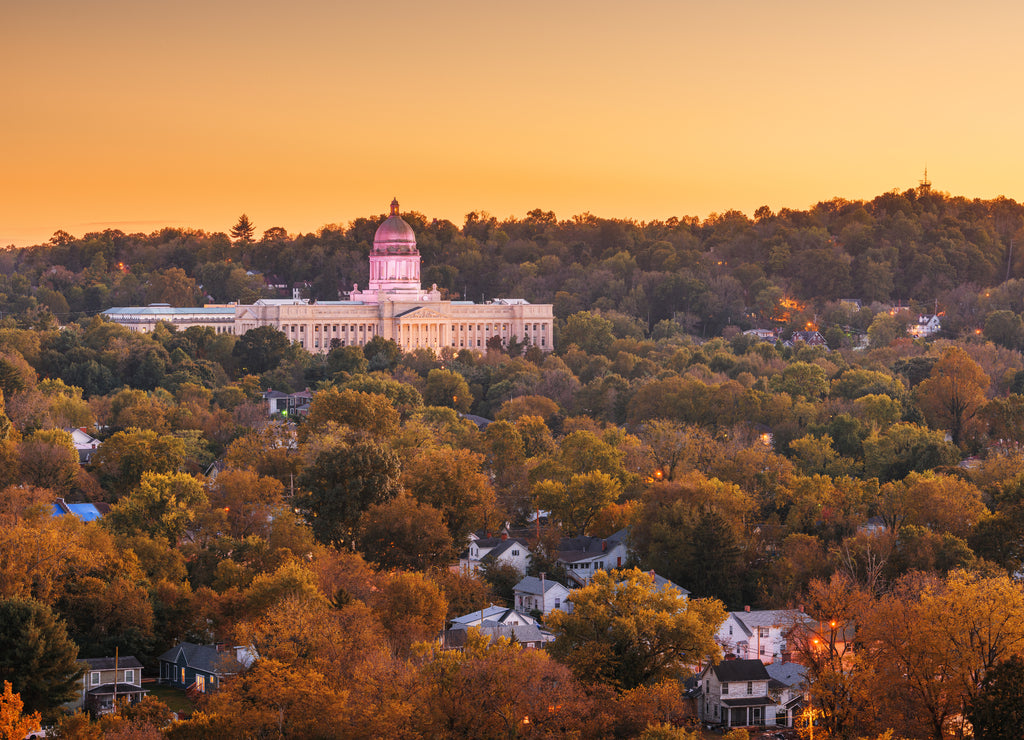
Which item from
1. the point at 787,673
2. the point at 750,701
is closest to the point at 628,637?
the point at 750,701

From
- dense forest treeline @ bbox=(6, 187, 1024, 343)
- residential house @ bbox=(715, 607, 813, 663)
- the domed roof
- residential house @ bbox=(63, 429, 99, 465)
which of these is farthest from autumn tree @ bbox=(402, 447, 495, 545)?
the domed roof

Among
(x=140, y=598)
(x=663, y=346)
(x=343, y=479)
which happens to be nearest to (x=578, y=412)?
(x=663, y=346)

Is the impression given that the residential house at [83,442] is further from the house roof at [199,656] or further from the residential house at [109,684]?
the residential house at [109,684]

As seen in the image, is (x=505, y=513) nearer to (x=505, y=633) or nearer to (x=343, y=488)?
(x=343, y=488)

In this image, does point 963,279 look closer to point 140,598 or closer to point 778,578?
point 778,578

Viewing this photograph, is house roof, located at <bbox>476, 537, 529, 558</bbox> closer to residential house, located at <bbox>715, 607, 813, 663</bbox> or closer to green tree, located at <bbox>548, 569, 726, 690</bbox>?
residential house, located at <bbox>715, 607, 813, 663</bbox>

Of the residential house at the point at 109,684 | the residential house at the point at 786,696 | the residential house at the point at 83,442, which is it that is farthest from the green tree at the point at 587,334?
the residential house at the point at 109,684
